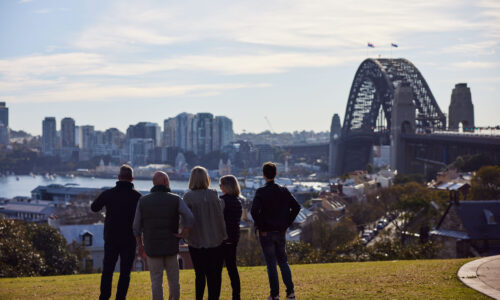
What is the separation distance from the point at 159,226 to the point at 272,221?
4.91ft

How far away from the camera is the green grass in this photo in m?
8.65

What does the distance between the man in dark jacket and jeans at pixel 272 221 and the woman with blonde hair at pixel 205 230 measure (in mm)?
581

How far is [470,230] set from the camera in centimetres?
2698

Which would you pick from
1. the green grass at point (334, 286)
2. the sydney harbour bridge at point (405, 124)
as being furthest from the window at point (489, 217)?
the sydney harbour bridge at point (405, 124)

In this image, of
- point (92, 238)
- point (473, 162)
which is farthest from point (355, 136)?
point (92, 238)

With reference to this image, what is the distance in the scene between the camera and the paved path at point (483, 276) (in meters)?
8.52

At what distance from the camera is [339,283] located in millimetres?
9875

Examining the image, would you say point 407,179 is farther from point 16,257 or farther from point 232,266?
point 232,266

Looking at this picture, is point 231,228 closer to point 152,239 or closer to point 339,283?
point 152,239

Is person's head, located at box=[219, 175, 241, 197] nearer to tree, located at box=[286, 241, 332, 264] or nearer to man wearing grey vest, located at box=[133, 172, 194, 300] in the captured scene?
man wearing grey vest, located at box=[133, 172, 194, 300]

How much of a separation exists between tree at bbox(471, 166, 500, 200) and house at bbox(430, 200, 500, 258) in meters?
15.5

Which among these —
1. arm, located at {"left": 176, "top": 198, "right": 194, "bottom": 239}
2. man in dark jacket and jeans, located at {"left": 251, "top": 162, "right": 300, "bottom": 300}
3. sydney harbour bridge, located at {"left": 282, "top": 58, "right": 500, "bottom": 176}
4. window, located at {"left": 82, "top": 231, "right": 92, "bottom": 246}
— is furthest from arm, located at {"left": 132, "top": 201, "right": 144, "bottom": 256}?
sydney harbour bridge, located at {"left": 282, "top": 58, "right": 500, "bottom": 176}

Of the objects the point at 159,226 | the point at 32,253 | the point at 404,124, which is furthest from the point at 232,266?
the point at 404,124

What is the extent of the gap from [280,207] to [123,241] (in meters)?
1.97
